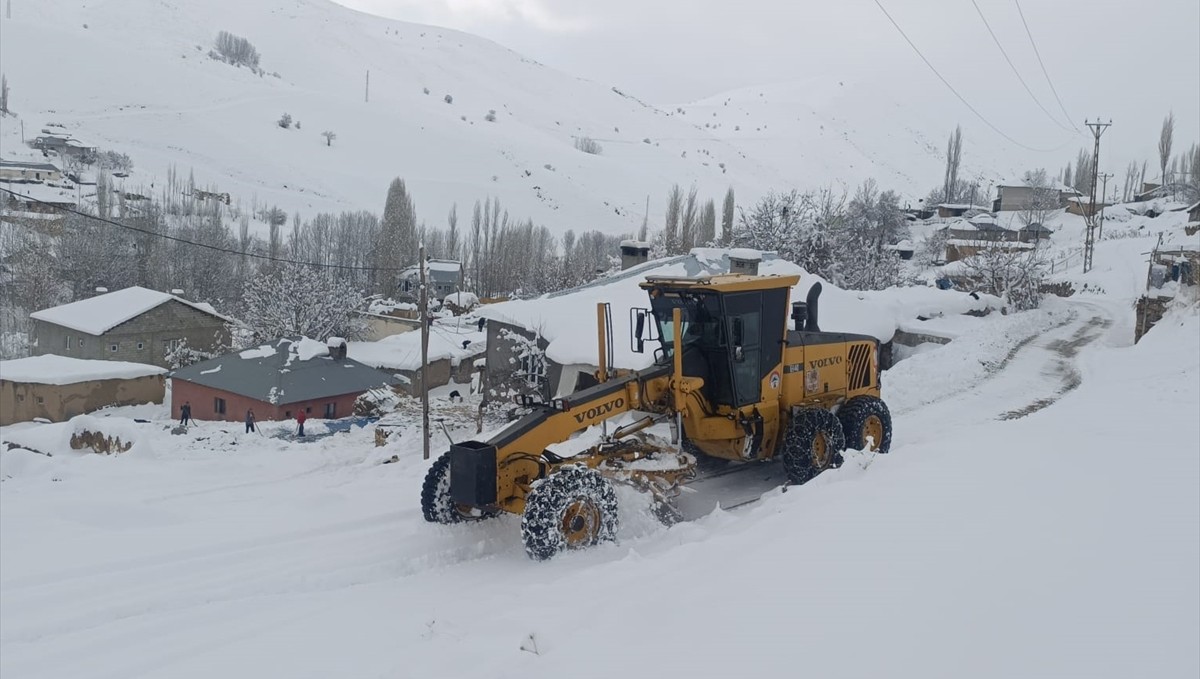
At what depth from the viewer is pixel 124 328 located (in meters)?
43.2

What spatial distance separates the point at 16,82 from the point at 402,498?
147637mm

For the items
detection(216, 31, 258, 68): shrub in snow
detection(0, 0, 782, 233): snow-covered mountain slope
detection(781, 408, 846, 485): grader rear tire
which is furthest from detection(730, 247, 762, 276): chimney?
detection(216, 31, 258, 68): shrub in snow

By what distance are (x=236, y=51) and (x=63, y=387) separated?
159545 mm

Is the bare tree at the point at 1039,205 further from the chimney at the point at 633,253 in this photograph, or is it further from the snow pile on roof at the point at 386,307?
the chimney at the point at 633,253

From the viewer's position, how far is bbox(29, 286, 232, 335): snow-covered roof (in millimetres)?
42562

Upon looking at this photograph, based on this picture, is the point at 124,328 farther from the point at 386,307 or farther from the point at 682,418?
the point at 682,418

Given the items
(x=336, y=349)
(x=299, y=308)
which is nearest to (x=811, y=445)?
(x=336, y=349)

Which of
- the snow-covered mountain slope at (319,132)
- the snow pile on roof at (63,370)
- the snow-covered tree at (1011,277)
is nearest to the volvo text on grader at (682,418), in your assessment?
the snow-covered tree at (1011,277)

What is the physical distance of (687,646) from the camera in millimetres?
4750

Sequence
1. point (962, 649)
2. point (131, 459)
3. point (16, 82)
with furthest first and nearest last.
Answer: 1. point (16, 82)
2. point (131, 459)
3. point (962, 649)

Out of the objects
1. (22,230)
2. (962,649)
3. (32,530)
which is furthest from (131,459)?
(22,230)

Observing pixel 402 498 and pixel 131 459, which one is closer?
pixel 402 498

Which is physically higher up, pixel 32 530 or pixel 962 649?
pixel 962 649

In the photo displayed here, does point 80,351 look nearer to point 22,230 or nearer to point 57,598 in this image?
point 22,230
